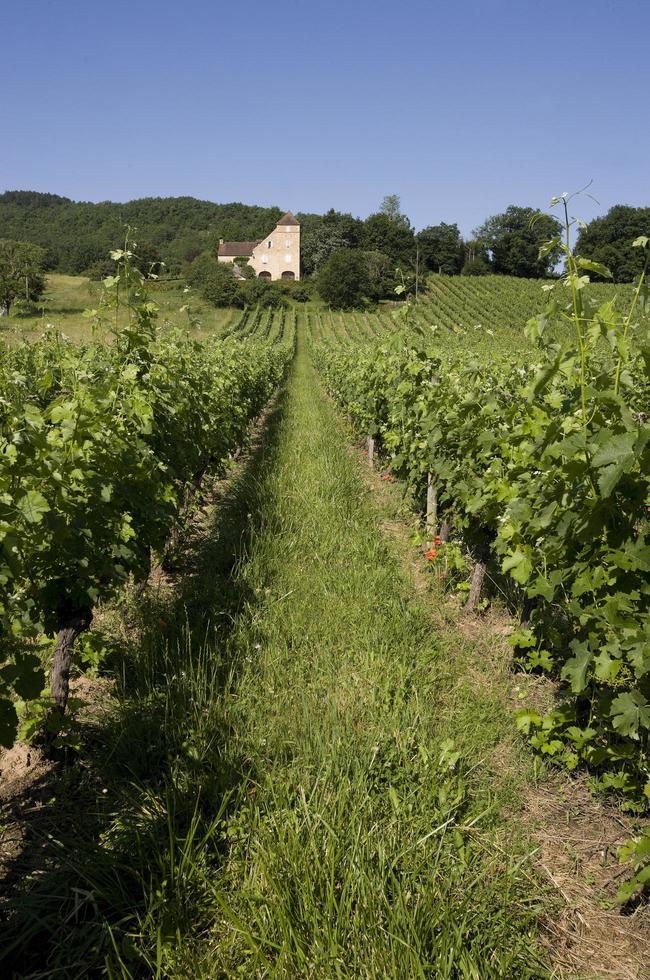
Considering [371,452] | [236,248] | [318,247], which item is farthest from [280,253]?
[371,452]

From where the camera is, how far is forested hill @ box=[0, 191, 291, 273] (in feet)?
232

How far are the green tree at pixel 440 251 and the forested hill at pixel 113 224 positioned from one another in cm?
3035

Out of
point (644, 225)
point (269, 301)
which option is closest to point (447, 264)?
point (644, 225)

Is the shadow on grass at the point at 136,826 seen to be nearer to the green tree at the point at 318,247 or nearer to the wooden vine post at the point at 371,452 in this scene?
the wooden vine post at the point at 371,452

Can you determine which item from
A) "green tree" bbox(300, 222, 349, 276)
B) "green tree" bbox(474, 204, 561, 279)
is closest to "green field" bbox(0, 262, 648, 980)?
"green tree" bbox(474, 204, 561, 279)

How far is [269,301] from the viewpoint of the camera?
60156 millimetres

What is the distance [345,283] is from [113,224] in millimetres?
36814

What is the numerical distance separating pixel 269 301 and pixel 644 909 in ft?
203

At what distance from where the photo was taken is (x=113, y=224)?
3155 inches

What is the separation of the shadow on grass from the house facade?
256 feet

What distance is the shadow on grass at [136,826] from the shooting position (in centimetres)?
192

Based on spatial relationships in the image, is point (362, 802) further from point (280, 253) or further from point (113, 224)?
point (113, 224)

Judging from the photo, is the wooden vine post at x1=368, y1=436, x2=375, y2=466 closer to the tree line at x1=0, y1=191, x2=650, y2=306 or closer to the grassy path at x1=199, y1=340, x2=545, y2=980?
the grassy path at x1=199, y1=340, x2=545, y2=980

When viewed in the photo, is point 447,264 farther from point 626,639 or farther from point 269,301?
point 626,639
